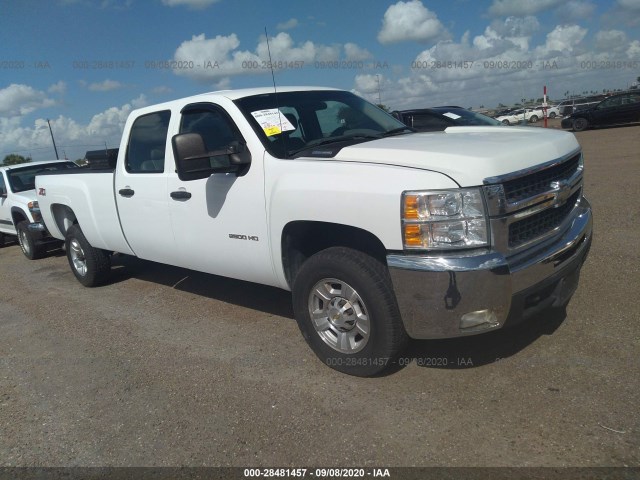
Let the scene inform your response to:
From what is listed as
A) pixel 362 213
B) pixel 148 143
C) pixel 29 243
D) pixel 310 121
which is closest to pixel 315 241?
pixel 362 213

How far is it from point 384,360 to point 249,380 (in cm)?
99

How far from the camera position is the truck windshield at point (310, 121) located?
4074 mm

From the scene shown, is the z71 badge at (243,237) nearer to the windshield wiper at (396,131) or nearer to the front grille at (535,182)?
the windshield wiper at (396,131)

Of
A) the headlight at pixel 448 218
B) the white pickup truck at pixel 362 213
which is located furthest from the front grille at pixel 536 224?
the headlight at pixel 448 218

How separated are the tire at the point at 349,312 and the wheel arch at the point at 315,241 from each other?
0.42ft

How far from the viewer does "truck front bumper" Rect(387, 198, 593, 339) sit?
9.67 feet

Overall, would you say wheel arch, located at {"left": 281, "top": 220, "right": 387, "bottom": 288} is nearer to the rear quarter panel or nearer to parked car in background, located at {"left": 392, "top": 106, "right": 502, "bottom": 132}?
the rear quarter panel

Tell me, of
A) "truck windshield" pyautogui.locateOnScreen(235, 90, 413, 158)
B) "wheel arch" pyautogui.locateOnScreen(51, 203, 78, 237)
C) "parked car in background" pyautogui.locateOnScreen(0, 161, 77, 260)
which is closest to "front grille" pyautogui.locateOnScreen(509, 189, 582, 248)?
"truck windshield" pyautogui.locateOnScreen(235, 90, 413, 158)

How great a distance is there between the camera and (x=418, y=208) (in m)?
3.00

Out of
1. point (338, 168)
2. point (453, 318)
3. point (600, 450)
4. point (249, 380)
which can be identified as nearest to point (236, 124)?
point (338, 168)

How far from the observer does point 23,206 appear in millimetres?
9156

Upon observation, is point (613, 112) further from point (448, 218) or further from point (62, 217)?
point (448, 218)

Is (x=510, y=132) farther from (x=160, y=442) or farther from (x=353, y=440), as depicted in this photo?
(x=160, y=442)

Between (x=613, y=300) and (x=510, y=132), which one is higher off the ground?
(x=510, y=132)
